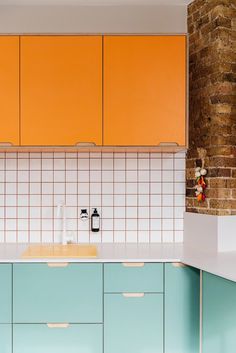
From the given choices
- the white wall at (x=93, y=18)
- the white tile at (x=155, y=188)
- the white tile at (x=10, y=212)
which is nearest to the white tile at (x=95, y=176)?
the white tile at (x=155, y=188)

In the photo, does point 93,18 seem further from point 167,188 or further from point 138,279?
point 138,279

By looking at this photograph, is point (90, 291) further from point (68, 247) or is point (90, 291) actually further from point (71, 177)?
point (71, 177)

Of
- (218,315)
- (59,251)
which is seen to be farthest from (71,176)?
(218,315)

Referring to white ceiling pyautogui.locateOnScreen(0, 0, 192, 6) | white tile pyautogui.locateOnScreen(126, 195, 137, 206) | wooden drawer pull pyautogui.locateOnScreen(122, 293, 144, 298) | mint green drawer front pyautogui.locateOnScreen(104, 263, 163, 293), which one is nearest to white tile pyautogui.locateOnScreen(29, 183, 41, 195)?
white tile pyautogui.locateOnScreen(126, 195, 137, 206)

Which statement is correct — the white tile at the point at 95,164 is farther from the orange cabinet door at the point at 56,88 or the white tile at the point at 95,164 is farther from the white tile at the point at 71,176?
the orange cabinet door at the point at 56,88

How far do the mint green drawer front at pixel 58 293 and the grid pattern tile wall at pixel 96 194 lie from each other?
604 millimetres

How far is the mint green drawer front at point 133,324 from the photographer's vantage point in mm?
2463

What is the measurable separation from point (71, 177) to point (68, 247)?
524mm

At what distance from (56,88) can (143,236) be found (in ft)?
4.12

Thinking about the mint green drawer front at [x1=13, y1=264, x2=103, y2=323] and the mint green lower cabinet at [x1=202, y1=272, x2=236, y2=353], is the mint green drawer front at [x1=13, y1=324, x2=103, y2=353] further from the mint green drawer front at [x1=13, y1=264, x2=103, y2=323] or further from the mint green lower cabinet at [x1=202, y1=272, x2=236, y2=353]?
the mint green lower cabinet at [x1=202, y1=272, x2=236, y2=353]

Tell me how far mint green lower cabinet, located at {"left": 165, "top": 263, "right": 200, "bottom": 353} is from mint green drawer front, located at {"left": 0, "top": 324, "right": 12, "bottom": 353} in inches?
37.1

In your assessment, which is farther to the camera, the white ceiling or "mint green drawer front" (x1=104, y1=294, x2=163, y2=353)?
the white ceiling

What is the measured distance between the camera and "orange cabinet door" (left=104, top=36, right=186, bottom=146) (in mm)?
2730

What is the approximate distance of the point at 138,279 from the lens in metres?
2.48
